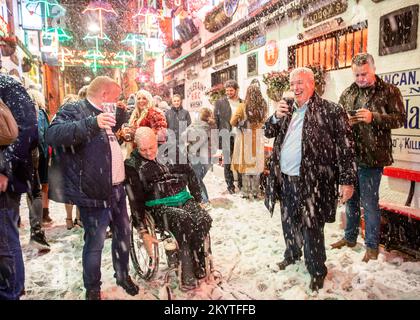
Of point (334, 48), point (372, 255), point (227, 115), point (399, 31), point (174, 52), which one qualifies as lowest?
point (372, 255)

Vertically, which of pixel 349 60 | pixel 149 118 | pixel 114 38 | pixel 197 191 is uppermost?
pixel 114 38

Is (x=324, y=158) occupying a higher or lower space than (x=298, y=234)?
higher

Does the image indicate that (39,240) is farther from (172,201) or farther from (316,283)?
(316,283)

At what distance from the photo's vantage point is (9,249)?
8.39ft

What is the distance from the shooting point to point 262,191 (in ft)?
25.1

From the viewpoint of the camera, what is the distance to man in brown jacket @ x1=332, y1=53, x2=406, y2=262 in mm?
3746

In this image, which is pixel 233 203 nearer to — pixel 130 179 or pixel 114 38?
pixel 130 179

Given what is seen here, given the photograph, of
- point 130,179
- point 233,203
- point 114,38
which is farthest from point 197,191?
point 114,38

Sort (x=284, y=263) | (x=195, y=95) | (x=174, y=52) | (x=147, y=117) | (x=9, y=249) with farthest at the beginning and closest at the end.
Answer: (x=174, y=52) < (x=195, y=95) < (x=147, y=117) < (x=284, y=263) < (x=9, y=249)

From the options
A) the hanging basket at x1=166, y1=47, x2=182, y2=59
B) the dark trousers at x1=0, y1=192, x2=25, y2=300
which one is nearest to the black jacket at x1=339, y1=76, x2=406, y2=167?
the dark trousers at x1=0, y1=192, x2=25, y2=300

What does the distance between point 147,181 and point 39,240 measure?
2.34 meters

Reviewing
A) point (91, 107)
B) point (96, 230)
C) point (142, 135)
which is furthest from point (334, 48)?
point (96, 230)

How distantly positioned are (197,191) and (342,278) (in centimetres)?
193

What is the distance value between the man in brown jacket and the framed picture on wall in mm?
6651
